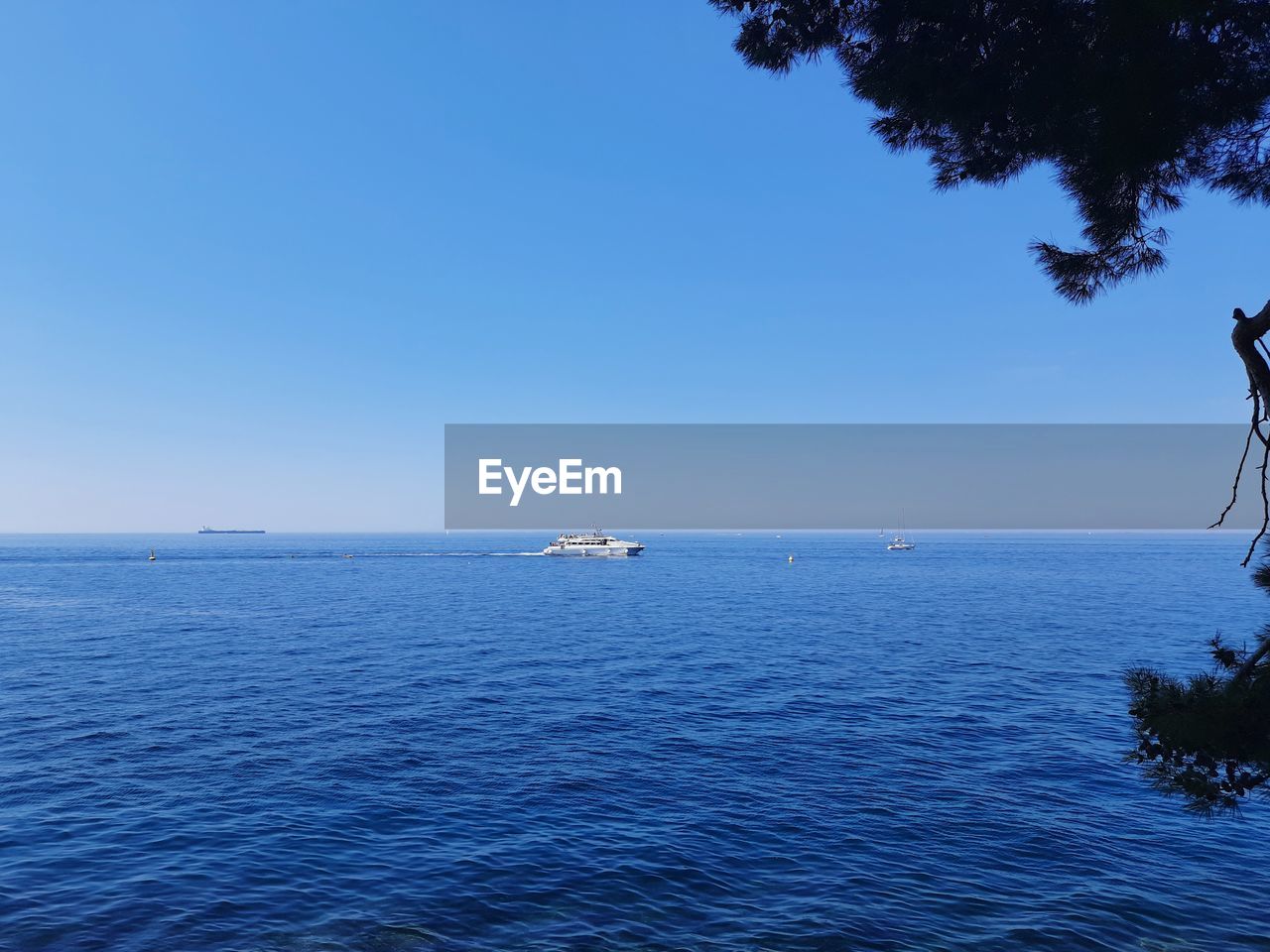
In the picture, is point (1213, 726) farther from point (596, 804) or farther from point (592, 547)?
point (592, 547)

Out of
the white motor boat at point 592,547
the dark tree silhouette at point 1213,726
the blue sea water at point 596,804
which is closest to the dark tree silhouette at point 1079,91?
the dark tree silhouette at point 1213,726

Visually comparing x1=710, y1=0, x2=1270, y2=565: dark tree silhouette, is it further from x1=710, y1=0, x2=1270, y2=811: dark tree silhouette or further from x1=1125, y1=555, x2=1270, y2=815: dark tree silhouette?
x1=1125, y1=555, x2=1270, y2=815: dark tree silhouette

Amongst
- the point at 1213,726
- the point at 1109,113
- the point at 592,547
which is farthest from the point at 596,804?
the point at 592,547

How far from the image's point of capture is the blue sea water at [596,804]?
12.8m

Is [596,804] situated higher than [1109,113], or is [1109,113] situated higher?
[1109,113]

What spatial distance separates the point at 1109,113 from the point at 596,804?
1853 centimetres

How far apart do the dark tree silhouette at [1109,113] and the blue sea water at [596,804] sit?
7095 mm

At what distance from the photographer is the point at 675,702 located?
30562 millimetres

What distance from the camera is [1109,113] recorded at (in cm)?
815

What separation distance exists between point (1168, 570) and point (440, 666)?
15705 centimetres

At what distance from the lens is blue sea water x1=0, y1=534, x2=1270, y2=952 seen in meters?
12.8

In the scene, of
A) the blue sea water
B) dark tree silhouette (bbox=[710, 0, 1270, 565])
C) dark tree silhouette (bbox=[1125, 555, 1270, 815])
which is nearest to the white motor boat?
the blue sea water

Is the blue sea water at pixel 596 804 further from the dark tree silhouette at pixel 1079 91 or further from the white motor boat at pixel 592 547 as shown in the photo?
the white motor boat at pixel 592 547

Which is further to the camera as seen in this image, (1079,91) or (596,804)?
(596,804)
